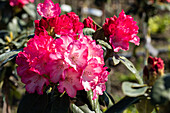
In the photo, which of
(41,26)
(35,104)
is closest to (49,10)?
(41,26)

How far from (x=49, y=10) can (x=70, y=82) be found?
38cm

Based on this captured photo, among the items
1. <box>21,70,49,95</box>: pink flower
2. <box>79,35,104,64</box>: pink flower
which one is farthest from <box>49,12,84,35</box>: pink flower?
<box>21,70,49,95</box>: pink flower

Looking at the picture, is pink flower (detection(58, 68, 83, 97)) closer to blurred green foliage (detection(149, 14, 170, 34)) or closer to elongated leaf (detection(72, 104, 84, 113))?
elongated leaf (detection(72, 104, 84, 113))

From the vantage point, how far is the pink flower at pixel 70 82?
836 millimetres

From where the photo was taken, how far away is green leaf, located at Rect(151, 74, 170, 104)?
0.62 meters

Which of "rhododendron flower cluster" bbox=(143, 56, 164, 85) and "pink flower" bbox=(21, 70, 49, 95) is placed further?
"rhododendron flower cluster" bbox=(143, 56, 164, 85)

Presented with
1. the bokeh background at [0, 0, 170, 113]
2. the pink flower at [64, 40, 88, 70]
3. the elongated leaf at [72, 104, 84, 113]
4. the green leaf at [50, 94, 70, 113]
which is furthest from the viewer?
the bokeh background at [0, 0, 170, 113]

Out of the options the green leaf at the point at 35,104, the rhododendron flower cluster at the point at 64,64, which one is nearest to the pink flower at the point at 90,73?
the rhododendron flower cluster at the point at 64,64

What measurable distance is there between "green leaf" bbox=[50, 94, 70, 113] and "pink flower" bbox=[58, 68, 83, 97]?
9 centimetres

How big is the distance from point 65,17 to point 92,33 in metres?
0.16

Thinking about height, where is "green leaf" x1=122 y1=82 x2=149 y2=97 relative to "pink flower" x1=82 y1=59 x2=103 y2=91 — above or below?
below

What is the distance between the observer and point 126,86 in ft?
3.25

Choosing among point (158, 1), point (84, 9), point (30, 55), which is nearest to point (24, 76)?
point (30, 55)

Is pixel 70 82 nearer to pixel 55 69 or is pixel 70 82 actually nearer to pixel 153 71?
pixel 55 69
